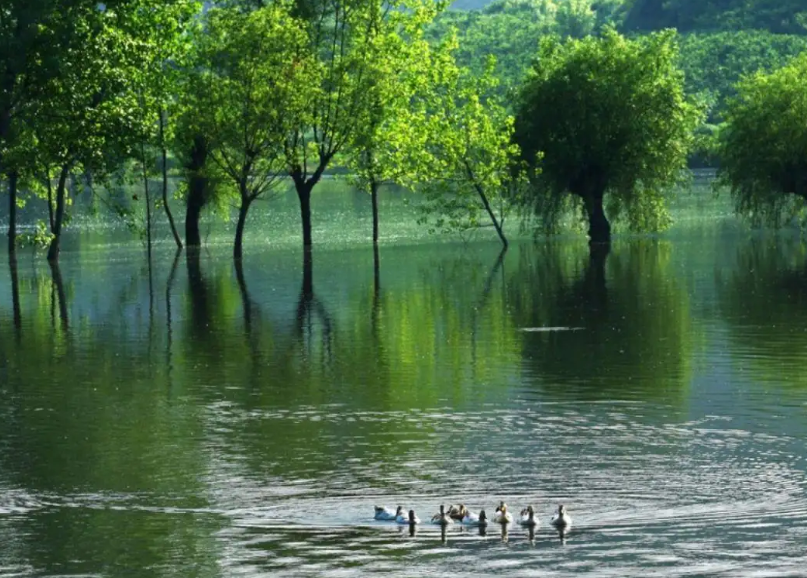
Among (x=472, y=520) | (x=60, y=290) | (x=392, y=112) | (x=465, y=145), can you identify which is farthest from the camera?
(x=465, y=145)

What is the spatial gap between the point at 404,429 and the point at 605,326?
18446mm

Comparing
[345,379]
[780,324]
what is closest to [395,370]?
[345,379]

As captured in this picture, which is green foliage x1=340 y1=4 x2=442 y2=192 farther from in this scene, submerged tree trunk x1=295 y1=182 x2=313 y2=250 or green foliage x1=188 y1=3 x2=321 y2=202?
green foliage x1=188 y1=3 x2=321 y2=202

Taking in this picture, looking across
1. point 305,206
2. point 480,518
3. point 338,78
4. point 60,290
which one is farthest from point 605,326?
point 305,206

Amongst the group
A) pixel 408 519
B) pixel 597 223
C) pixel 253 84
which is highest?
pixel 253 84

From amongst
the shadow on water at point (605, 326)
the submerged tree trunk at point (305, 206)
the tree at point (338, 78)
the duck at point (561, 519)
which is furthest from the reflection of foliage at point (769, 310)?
the submerged tree trunk at point (305, 206)

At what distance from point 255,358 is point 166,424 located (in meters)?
10.4

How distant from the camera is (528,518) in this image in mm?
22703

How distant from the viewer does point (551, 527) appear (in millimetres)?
22703

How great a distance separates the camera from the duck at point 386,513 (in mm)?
23297

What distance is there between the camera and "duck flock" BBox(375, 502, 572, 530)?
22672 mm

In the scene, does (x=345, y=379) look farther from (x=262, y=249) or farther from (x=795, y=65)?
(x=795, y=65)

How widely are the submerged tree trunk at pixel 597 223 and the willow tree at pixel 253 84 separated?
17911mm

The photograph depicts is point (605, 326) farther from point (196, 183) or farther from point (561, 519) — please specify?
point (196, 183)
